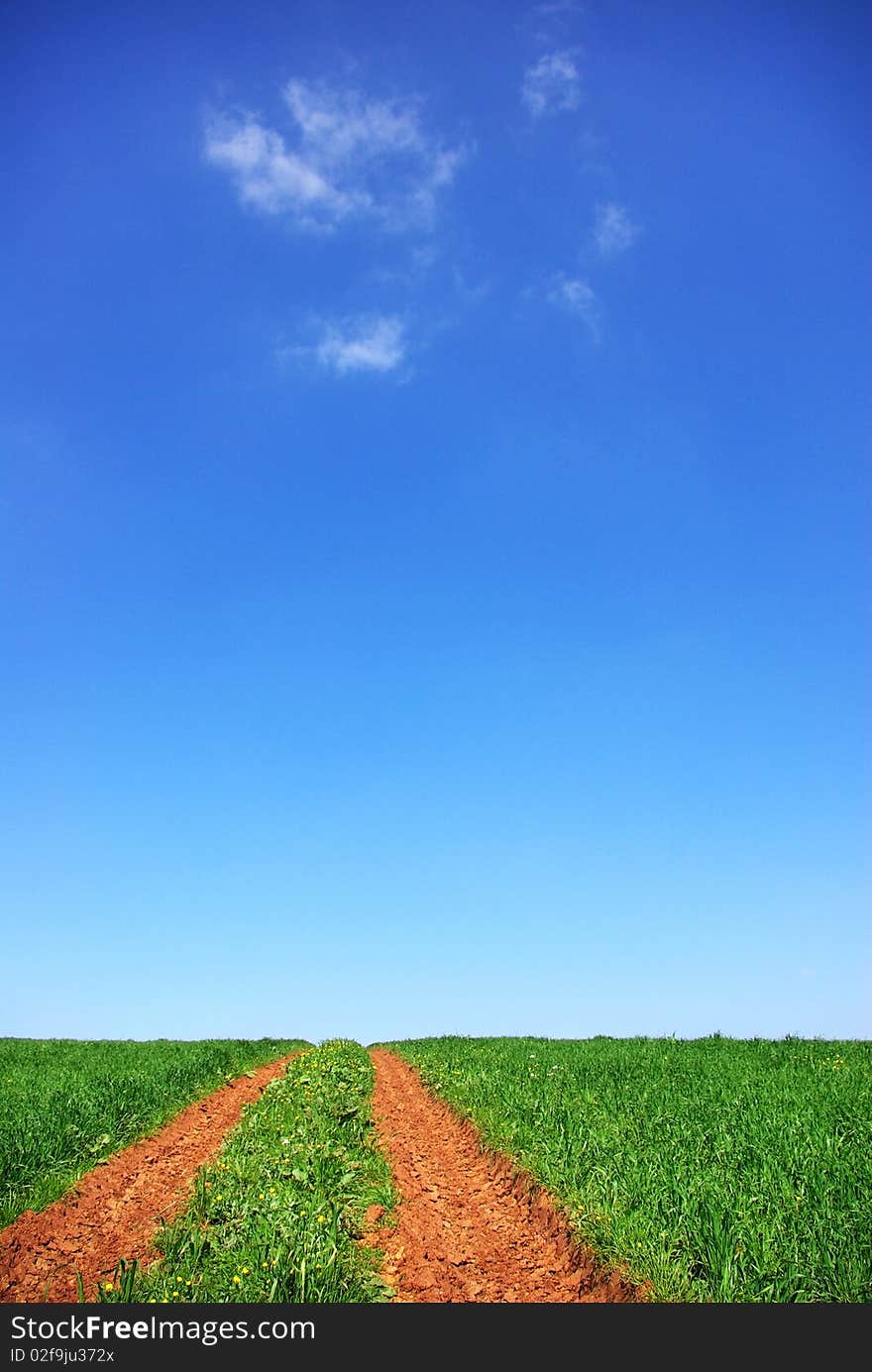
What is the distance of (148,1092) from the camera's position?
1794cm

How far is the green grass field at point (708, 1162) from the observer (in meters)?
6.19

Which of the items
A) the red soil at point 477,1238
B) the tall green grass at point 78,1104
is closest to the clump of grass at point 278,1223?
the red soil at point 477,1238

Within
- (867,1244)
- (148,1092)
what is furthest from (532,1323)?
(148,1092)

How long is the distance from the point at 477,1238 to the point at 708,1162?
3.09 metres

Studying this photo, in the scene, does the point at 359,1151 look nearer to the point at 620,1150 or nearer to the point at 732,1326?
the point at 620,1150

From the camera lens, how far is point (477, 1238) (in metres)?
8.84

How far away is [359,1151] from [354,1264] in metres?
4.89

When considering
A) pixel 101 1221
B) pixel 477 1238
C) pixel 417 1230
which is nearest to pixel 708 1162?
pixel 477 1238

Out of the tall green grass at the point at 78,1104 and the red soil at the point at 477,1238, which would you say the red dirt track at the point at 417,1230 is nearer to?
the red soil at the point at 477,1238

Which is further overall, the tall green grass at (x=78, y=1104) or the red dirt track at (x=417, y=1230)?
the tall green grass at (x=78, y=1104)

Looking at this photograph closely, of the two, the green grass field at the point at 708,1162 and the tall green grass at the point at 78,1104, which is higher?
the green grass field at the point at 708,1162

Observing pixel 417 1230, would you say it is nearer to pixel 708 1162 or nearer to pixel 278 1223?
pixel 278 1223

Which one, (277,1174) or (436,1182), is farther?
(436,1182)

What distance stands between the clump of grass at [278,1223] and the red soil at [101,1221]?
0.65 meters
